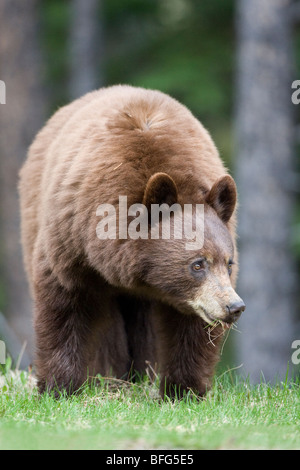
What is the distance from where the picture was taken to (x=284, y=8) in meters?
13.0

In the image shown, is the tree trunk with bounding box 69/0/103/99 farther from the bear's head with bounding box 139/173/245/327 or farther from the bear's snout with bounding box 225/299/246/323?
the bear's snout with bounding box 225/299/246/323

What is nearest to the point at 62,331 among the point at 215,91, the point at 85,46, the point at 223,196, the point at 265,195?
the point at 223,196

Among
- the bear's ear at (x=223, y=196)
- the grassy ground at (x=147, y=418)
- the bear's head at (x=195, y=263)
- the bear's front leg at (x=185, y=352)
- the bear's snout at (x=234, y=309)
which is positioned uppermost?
the bear's ear at (x=223, y=196)

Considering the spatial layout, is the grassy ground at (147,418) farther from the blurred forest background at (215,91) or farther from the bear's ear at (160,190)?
the blurred forest background at (215,91)

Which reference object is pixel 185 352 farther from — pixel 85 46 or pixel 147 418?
pixel 85 46

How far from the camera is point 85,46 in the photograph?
53.1ft

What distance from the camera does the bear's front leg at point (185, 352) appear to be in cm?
586

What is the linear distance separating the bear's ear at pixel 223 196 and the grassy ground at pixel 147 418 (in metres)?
1.29

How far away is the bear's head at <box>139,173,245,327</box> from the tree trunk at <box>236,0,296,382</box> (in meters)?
7.81

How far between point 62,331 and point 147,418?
1.10 m

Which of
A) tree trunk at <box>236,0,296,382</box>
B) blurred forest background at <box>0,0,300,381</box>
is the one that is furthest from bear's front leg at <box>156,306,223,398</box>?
tree trunk at <box>236,0,296,382</box>

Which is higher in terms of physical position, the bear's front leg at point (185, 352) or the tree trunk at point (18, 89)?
the tree trunk at point (18, 89)

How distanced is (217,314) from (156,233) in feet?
2.16

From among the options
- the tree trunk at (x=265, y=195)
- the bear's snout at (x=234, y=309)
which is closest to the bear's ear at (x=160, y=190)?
the bear's snout at (x=234, y=309)
